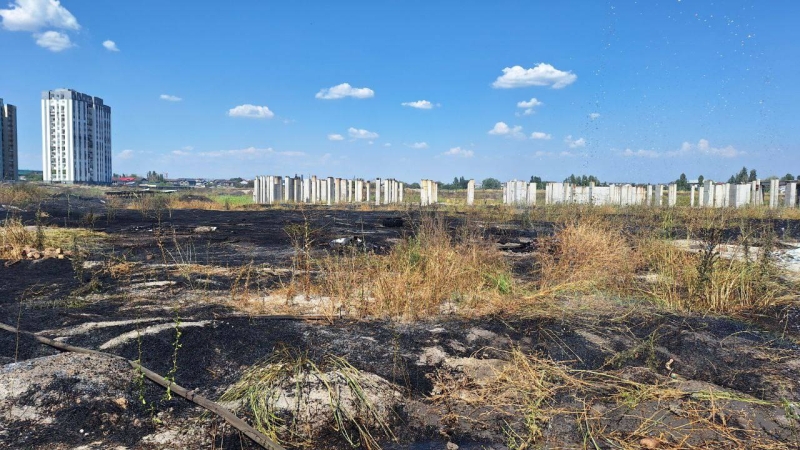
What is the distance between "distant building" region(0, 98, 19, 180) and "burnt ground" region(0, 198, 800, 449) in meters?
56.6

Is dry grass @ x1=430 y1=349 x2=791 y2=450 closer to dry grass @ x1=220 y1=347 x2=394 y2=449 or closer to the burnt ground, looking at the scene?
the burnt ground

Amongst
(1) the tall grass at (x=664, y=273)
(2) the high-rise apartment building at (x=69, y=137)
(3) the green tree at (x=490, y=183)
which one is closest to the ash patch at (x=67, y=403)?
(1) the tall grass at (x=664, y=273)

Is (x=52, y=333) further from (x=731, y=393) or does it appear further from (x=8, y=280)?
(x=731, y=393)

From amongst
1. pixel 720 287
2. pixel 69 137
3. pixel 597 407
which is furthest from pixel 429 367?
pixel 69 137

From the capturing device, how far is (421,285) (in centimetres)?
455

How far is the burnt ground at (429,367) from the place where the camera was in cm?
236

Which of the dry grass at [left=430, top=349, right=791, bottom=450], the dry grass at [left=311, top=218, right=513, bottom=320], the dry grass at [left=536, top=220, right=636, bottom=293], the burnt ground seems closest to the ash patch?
the burnt ground

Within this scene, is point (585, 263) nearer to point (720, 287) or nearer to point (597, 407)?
point (720, 287)

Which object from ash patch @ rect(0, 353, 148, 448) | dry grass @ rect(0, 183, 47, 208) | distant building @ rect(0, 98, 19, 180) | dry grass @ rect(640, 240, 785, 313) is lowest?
ash patch @ rect(0, 353, 148, 448)

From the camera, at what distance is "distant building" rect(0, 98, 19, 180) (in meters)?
48.0

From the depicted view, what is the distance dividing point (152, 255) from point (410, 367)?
5729 mm

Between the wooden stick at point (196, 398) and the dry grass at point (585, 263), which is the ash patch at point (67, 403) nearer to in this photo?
the wooden stick at point (196, 398)

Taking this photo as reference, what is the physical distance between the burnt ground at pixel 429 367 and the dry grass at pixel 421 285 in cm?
32

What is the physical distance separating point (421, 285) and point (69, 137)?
73960 millimetres
